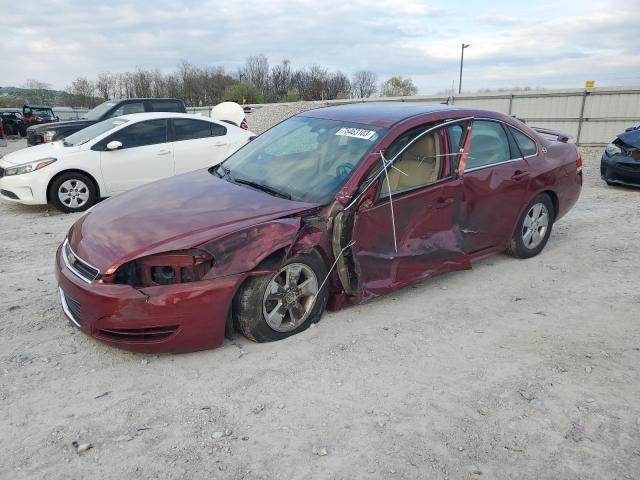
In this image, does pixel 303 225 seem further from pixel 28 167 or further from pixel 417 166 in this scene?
pixel 28 167

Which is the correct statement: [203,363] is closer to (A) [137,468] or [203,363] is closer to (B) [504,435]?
(A) [137,468]

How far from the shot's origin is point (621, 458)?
2.50 m

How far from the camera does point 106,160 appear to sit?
25.2ft

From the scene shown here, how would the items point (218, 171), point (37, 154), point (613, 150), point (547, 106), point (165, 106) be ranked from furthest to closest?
point (547, 106) < point (165, 106) < point (613, 150) < point (37, 154) < point (218, 171)

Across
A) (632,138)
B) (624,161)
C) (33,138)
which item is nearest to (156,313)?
(624,161)

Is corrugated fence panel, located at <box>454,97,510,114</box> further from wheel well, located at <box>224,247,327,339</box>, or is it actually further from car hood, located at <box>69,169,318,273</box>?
wheel well, located at <box>224,247,327,339</box>

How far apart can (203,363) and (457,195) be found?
247 centimetres

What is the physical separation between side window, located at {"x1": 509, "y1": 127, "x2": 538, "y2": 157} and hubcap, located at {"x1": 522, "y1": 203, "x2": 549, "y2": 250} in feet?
1.75

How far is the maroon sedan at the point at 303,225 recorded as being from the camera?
3.17m

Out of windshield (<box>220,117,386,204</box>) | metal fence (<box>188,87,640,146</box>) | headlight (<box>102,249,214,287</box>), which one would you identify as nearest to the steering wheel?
windshield (<box>220,117,386,204</box>)

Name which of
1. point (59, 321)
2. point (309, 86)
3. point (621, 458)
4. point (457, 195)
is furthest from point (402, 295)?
point (309, 86)

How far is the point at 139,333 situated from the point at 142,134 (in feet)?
18.2

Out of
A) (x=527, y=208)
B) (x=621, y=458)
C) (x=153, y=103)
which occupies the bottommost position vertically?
(x=621, y=458)

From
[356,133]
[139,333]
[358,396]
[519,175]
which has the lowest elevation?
[358,396]
